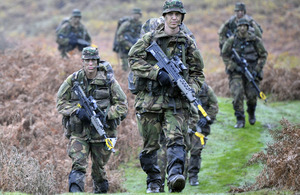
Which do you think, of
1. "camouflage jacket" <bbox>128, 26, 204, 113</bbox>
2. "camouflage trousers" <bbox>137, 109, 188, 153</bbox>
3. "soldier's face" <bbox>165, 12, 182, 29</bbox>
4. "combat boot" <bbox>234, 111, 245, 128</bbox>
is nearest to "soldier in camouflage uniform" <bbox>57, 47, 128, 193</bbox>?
"camouflage trousers" <bbox>137, 109, 188, 153</bbox>

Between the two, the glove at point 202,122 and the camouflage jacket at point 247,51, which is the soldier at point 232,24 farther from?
the glove at point 202,122

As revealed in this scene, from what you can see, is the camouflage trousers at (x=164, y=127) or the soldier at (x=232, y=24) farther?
the soldier at (x=232, y=24)

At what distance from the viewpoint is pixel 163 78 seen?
729 centimetres

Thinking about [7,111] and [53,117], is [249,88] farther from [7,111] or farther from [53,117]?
[7,111]

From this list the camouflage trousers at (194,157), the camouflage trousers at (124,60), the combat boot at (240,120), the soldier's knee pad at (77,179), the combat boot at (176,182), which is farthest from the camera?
the camouflage trousers at (124,60)

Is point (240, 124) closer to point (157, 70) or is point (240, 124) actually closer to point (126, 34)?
point (126, 34)

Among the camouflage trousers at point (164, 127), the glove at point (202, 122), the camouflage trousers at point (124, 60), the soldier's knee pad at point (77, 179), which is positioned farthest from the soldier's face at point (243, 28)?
the soldier's knee pad at point (77, 179)

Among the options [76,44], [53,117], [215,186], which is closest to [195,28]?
[76,44]

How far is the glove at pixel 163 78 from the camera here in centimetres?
729

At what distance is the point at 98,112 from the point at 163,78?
5.21 feet

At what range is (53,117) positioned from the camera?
41.6 feet

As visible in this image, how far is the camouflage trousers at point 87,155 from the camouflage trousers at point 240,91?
6.30 meters

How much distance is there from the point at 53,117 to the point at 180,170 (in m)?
6.22

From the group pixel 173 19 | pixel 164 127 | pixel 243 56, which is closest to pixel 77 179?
pixel 164 127
